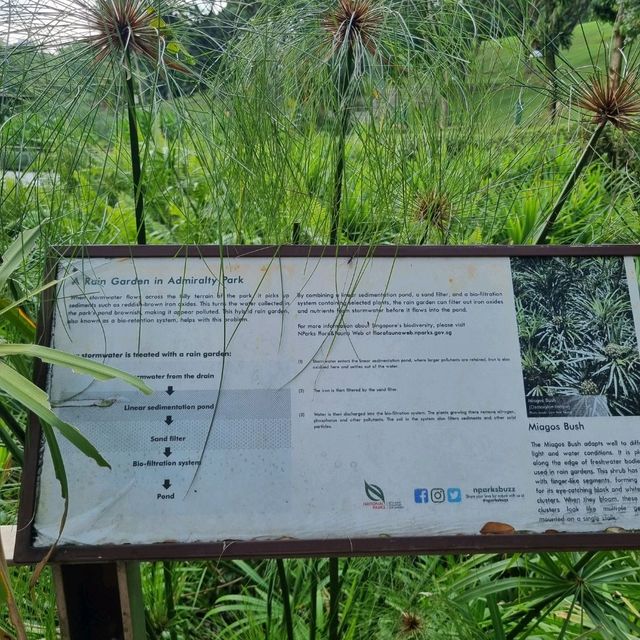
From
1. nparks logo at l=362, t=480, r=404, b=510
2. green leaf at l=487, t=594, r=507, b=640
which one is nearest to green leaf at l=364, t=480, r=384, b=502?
nparks logo at l=362, t=480, r=404, b=510

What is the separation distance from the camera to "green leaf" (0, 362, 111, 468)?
25.6 inches

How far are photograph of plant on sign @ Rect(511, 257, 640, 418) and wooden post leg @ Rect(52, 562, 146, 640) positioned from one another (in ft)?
1.90

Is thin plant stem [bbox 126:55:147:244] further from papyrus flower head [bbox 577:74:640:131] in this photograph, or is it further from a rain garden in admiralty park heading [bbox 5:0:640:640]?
papyrus flower head [bbox 577:74:640:131]

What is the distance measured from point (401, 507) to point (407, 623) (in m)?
0.50

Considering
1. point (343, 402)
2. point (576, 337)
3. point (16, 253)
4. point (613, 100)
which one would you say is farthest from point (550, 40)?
point (16, 253)

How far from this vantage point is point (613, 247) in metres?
0.92

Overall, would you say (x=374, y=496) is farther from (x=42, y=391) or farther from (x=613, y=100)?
(x=613, y=100)

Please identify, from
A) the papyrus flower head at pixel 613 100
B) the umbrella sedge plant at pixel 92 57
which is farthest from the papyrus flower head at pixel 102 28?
the papyrus flower head at pixel 613 100

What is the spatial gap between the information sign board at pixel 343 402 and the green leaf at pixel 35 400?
5.8 inches

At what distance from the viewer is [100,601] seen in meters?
0.86

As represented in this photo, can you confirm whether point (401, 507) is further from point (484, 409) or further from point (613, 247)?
point (613, 247)

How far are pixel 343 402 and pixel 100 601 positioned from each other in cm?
42

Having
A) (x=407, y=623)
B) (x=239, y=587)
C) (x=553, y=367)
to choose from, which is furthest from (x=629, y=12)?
(x=239, y=587)

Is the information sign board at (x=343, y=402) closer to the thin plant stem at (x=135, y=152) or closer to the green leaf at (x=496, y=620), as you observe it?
the thin plant stem at (x=135, y=152)
